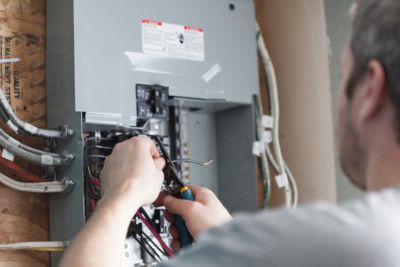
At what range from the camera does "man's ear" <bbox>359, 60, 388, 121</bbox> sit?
756mm

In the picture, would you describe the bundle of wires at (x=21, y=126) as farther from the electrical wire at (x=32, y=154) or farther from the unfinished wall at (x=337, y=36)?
the unfinished wall at (x=337, y=36)

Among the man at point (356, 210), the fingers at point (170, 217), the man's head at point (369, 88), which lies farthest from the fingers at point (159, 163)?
the man's head at point (369, 88)

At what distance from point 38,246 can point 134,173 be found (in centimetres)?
42

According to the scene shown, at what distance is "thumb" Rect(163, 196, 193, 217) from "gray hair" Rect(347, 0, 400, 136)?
0.61 metres

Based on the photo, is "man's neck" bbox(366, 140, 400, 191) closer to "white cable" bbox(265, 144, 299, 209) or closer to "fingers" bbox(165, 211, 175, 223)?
"fingers" bbox(165, 211, 175, 223)

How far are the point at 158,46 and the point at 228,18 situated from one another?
0.96 ft

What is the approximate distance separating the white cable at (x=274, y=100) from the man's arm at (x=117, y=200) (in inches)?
28.3

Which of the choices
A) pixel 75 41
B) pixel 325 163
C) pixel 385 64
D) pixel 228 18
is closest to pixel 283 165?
pixel 325 163

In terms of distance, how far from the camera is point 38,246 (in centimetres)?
155

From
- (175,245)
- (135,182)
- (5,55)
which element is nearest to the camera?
(135,182)

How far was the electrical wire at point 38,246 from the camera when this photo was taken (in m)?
1.55

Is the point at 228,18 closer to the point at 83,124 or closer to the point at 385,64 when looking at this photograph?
the point at 83,124

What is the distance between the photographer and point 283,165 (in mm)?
2045

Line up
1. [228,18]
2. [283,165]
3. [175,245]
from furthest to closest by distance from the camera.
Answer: [283,165], [228,18], [175,245]
